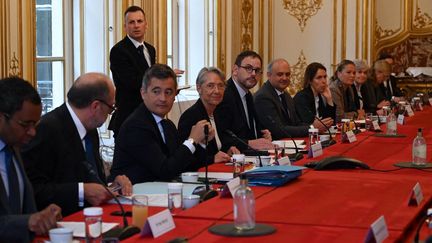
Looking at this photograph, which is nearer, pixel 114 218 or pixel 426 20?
pixel 114 218

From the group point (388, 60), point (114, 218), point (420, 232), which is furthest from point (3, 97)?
point (388, 60)

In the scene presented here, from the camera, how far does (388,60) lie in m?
11.5

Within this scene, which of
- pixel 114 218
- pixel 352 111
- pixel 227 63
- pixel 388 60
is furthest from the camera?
pixel 388 60

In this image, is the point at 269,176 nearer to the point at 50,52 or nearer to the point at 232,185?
the point at 232,185

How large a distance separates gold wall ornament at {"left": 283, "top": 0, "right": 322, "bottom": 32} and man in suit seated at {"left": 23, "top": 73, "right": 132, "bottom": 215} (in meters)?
8.49

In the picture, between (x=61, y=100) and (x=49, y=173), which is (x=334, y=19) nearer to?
(x=61, y=100)

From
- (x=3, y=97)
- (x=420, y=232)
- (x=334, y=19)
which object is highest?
(x=334, y=19)

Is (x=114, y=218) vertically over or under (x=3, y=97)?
under

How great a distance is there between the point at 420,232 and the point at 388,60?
29.2ft

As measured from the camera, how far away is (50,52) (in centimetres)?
695

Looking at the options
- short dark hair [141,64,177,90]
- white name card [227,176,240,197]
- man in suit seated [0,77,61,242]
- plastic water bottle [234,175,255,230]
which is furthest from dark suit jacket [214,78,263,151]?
plastic water bottle [234,175,255,230]

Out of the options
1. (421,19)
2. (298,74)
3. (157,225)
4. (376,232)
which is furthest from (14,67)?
(421,19)

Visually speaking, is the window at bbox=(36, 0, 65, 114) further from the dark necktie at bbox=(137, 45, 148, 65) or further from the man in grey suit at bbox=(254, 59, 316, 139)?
the man in grey suit at bbox=(254, 59, 316, 139)

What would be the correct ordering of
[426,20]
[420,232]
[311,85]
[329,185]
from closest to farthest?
[420,232] → [329,185] → [311,85] → [426,20]
